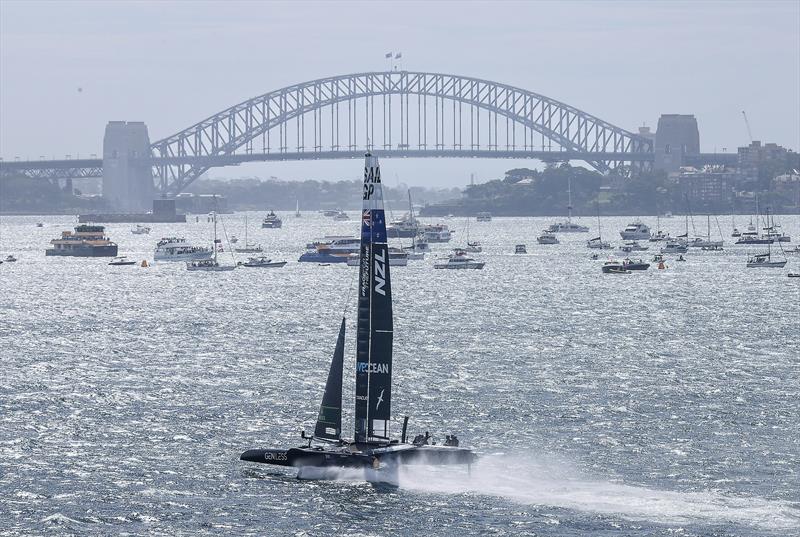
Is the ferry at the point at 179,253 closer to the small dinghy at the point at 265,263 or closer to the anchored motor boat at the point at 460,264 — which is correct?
the small dinghy at the point at 265,263

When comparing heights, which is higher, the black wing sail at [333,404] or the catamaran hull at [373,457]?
the black wing sail at [333,404]

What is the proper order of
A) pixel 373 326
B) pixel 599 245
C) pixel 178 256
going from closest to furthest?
1. pixel 373 326
2. pixel 178 256
3. pixel 599 245

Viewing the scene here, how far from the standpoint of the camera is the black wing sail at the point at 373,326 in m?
39.5

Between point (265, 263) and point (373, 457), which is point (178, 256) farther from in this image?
point (373, 457)

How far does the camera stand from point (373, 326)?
3984cm

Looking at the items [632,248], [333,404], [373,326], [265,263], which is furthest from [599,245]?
[373,326]

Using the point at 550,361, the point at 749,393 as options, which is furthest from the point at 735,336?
the point at 749,393

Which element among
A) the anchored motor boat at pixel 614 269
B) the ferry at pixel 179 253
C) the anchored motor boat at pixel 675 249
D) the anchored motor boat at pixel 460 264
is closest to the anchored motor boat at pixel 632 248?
the anchored motor boat at pixel 675 249

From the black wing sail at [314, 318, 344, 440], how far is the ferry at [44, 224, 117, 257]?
141584 mm

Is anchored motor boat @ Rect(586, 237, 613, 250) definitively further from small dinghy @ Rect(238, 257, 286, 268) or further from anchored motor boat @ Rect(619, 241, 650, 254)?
small dinghy @ Rect(238, 257, 286, 268)

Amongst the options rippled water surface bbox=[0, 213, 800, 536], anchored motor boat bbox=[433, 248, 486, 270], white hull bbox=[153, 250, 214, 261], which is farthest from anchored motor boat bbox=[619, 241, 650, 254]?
rippled water surface bbox=[0, 213, 800, 536]

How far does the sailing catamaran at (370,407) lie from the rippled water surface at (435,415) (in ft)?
1.66

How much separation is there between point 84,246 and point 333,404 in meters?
Answer: 146

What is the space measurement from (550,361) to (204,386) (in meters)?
15.1
